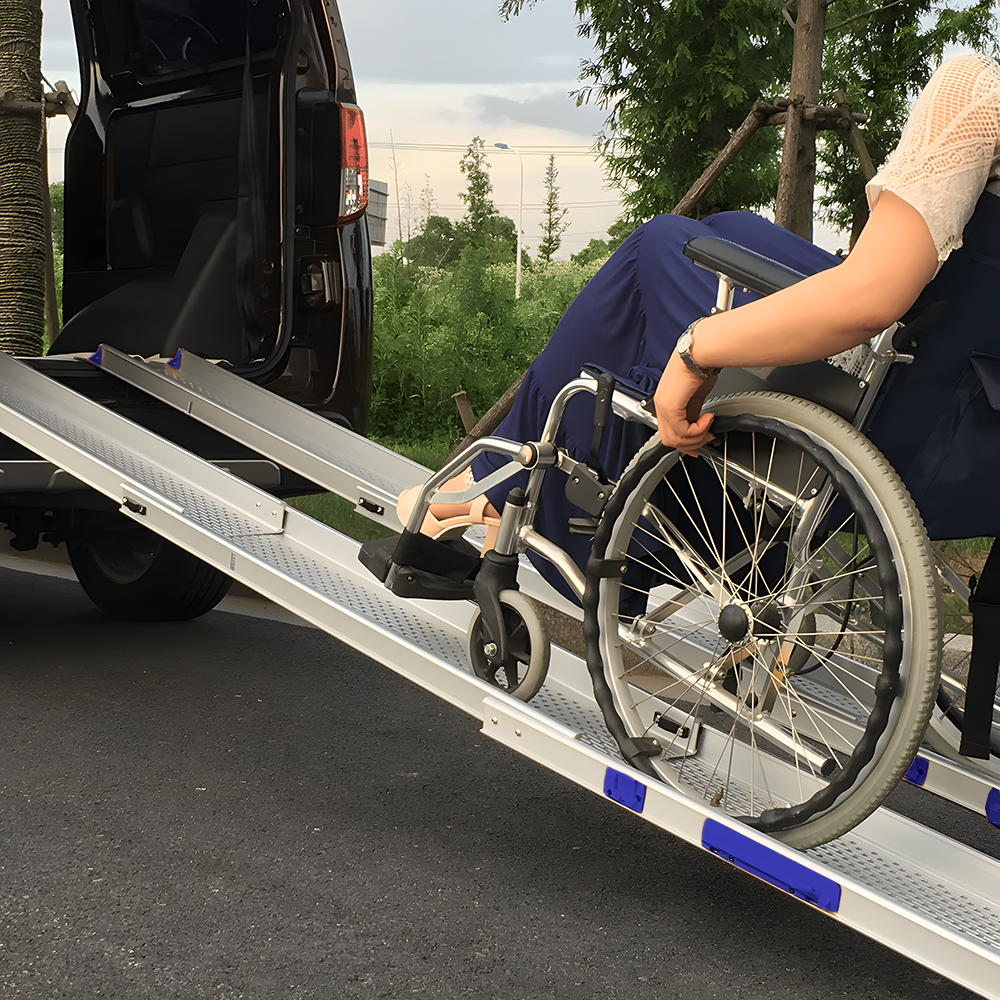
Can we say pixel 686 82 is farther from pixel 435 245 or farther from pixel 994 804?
pixel 994 804

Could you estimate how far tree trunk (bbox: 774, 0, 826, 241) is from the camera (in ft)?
16.2

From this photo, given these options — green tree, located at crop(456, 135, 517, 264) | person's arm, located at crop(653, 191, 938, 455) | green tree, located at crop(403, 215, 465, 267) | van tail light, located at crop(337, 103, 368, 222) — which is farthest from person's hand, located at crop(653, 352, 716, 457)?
green tree, located at crop(456, 135, 517, 264)

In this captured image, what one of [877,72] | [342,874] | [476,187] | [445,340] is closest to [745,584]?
[342,874]

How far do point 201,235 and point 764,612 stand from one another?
2988 mm

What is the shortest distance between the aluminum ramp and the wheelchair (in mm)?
95

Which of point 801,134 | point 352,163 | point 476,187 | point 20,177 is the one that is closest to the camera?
point 352,163

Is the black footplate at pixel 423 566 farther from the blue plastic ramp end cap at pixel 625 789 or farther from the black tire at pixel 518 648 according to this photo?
the blue plastic ramp end cap at pixel 625 789

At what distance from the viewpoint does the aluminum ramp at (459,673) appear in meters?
1.73

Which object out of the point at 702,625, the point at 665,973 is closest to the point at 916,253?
the point at 702,625

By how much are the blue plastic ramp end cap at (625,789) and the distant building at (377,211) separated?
2.53 meters

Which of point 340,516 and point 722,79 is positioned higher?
point 722,79

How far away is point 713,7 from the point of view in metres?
19.0

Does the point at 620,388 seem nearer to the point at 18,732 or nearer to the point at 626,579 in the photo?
the point at 626,579

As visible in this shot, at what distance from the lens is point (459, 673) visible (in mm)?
2252
